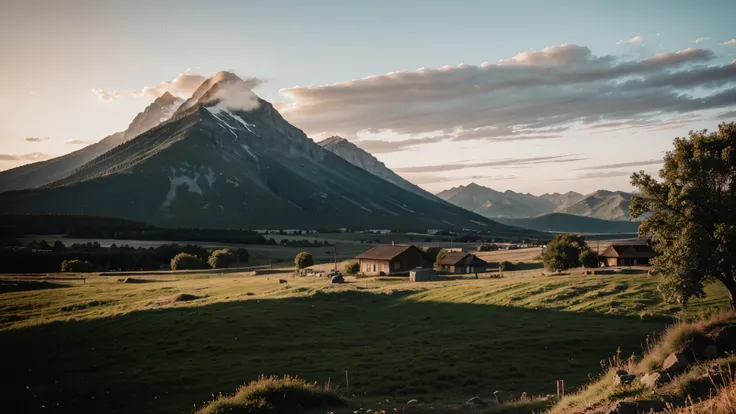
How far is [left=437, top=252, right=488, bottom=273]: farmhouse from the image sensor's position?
117m

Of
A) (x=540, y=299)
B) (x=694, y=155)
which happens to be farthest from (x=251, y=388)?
(x=540, y=299)

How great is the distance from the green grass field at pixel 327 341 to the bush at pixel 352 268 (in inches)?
1989

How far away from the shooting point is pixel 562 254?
9769cm

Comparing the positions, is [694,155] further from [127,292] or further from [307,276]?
[307,276]

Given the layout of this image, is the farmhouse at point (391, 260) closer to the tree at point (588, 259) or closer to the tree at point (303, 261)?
the tree at point (303, 261)

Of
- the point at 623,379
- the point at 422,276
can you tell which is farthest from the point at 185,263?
the point at 623,379

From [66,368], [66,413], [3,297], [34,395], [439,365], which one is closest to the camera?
[66,413]

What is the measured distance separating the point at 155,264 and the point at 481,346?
14823cm

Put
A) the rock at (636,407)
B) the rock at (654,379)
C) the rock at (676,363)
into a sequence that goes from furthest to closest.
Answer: the rock at (676,363), the rock at (654,379), the rock at (636,407)

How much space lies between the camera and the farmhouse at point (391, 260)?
120m

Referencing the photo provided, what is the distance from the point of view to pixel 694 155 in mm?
33281

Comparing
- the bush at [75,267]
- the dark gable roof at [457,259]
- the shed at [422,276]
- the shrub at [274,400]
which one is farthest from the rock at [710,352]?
the bush at [75,267]

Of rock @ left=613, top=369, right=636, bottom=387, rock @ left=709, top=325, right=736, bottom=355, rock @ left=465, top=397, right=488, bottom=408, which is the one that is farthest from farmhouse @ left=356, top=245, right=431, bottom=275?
rock @ left=613, top=369, right=636, bottom=387

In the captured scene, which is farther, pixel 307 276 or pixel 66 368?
pixel 307 276
